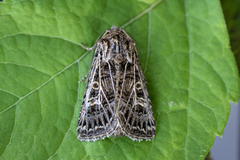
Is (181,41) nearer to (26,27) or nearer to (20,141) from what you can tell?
(26,27)

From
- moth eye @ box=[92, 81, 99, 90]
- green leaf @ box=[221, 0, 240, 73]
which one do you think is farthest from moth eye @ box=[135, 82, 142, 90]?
green leaf @ box=[221, 0, 240, 73]

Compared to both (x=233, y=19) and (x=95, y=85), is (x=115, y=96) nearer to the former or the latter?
(x=95, y=85)

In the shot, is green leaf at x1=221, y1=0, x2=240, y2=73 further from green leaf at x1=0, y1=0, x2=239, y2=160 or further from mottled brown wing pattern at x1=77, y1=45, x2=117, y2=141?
mottled brown wing pattern at x1=77, y1=45, x2=117, y2=141

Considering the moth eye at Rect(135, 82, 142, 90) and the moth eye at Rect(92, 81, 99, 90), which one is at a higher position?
the moth eye at Rect(92, 81, 99, 90)

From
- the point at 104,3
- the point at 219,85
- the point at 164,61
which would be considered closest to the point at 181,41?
the point at 164,61

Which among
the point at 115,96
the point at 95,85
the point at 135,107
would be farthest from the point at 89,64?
the point at 135,107
